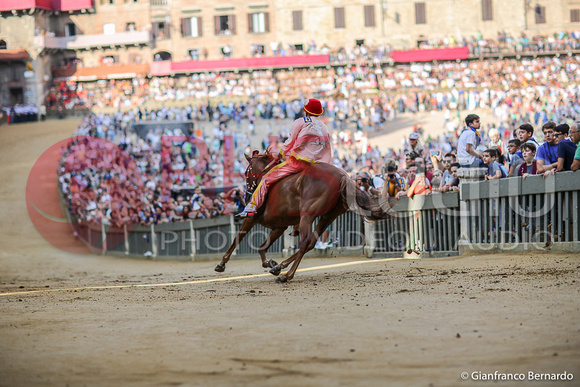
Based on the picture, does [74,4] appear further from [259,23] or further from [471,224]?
[471,224]

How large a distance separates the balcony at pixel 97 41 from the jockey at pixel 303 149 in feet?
213

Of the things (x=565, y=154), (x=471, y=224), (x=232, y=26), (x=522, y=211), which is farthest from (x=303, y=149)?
(x=232, y=26)

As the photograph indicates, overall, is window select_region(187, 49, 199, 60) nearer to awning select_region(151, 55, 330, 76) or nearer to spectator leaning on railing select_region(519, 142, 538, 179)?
awning select_region(151, 55, 330, 76)

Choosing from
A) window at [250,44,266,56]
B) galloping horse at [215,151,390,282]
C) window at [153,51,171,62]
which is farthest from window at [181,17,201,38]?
galloping horse at [215,151,390,282]

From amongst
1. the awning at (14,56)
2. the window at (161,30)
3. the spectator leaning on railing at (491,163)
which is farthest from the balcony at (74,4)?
the spectator leaning on railing at (491,163)

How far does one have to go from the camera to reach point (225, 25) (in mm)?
73625

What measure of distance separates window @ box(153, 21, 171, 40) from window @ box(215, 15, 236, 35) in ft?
15.5

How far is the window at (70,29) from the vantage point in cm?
7500

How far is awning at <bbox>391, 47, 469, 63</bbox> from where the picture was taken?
204 ft

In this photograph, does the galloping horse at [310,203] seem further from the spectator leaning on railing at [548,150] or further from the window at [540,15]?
the window at [540,15]

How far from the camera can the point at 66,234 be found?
29.2 m

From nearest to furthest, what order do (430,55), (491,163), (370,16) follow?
(491,163), (430,55), (370,16)

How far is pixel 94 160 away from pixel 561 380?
33.8 meters

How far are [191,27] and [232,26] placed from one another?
4.05m
